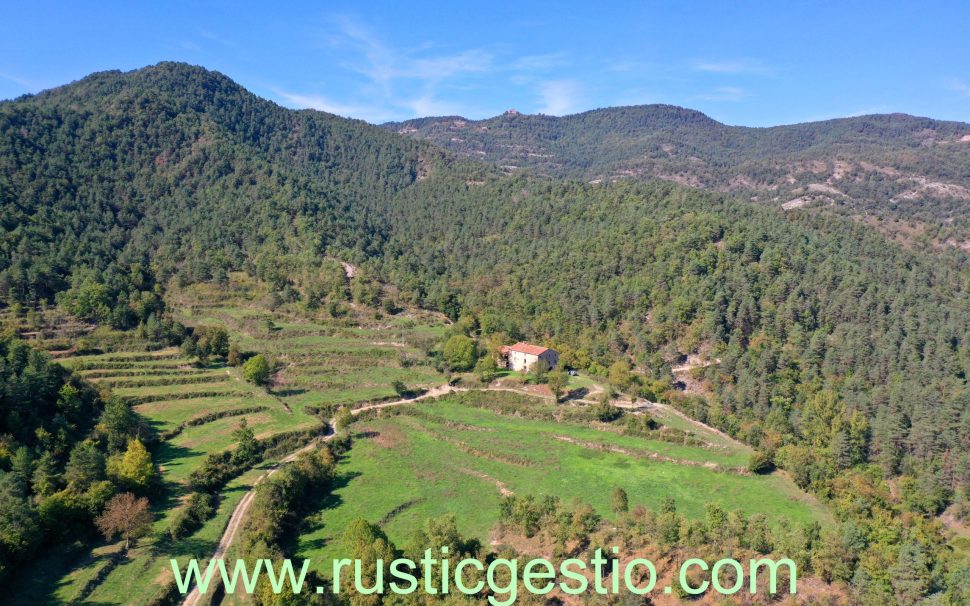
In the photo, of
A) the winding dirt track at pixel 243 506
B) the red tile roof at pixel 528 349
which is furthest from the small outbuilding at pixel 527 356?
the winding dirt track at pixel 243 506

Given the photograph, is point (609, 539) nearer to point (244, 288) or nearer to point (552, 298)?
point (552, 298)

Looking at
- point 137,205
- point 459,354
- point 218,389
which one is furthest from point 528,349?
point 137,205

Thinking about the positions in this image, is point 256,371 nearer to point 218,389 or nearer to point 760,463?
point 218,389

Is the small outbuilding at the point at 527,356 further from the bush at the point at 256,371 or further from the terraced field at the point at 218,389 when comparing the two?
the bush at the point at 256,371

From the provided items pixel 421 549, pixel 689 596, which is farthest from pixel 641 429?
pixel 421 549

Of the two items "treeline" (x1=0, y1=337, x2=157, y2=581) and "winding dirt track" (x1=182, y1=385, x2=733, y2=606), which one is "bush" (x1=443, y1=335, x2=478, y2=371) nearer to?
"winding dirt track" (x1=182, y1=385, x2=733, y2=606)

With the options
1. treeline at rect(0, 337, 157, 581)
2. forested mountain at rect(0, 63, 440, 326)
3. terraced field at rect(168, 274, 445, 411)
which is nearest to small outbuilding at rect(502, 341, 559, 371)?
terraced field at rect(168, 274, 445, 411)
